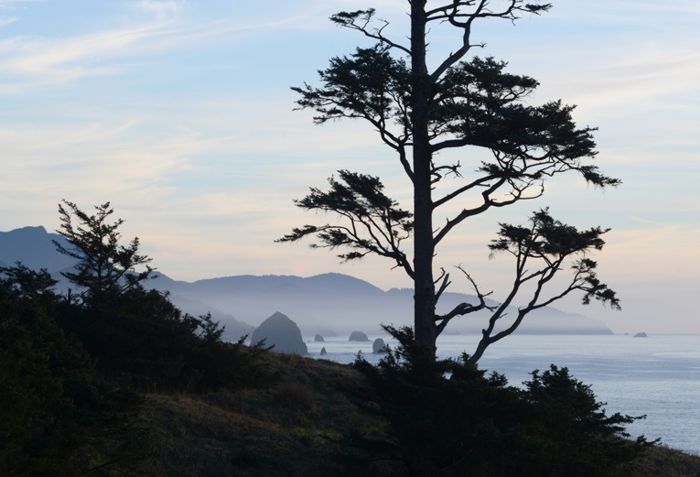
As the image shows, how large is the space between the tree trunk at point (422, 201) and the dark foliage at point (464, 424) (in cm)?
605

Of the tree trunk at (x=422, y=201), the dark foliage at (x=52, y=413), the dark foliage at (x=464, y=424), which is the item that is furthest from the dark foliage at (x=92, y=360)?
the tree trunk at (x=422, y=201)

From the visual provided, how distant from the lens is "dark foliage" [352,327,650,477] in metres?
16.0

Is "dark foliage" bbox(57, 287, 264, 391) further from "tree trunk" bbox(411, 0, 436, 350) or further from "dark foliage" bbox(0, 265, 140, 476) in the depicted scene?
"dark foliage" bbox(0, 265, 140, 476)

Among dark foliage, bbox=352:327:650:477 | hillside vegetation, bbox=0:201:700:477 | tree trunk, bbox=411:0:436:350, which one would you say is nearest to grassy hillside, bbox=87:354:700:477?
hillside vegetation, bbox=0:201:700:477

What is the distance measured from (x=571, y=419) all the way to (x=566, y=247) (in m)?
8.24

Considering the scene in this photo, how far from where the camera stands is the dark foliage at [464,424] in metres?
16.0

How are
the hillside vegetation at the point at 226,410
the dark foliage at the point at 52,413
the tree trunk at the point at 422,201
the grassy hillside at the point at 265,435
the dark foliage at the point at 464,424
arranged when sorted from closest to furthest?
1. the dark foliage at the point at 52,413
2. the hillside vegetation at the point at 226,410
3. the dark foliage at the point at 464,424
4. the grassy hillside at the point at 265,435
5. the tree trunk at the point at 422,201

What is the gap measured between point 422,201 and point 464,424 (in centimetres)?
921

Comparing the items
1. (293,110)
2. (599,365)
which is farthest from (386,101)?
(599,365)

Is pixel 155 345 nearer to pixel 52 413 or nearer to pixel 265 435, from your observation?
pixel 265 435

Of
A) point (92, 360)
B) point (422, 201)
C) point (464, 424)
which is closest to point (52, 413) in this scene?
point (464, 424)

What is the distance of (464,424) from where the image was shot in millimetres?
16344

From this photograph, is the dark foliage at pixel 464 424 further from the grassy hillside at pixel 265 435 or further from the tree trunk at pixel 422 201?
the tree trunk at pixel 422 201

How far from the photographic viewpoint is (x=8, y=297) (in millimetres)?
20672
